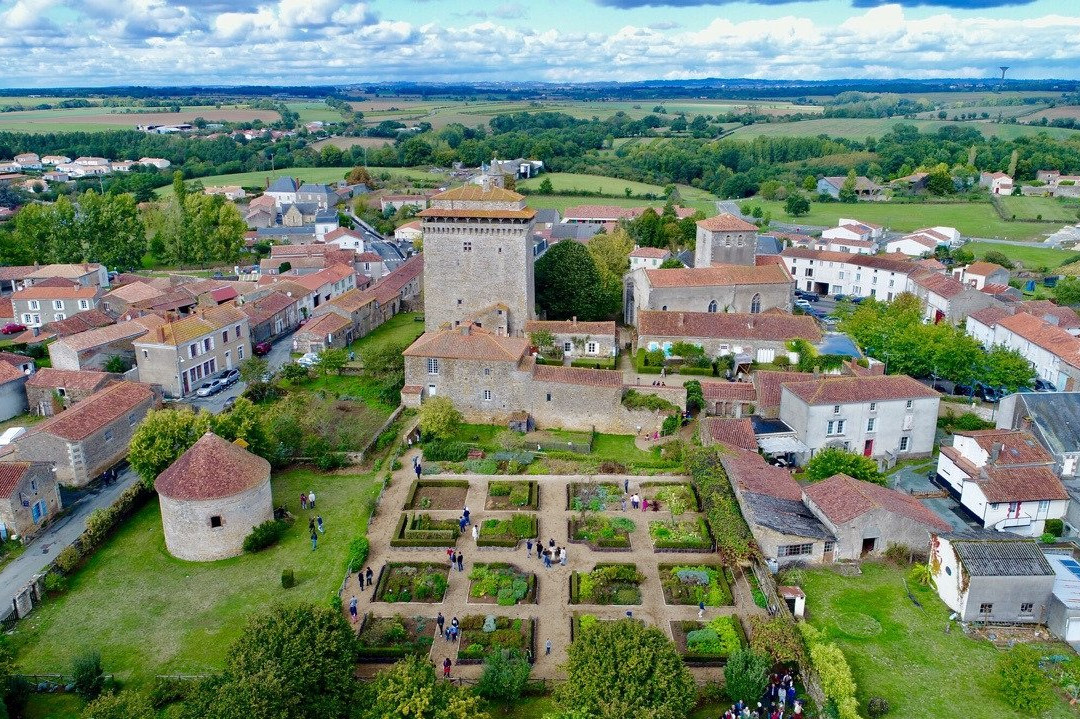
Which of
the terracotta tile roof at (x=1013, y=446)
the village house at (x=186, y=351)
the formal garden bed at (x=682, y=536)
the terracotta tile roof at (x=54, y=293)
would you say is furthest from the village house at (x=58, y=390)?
the terracotta tile roof at (x=1013, y=446)

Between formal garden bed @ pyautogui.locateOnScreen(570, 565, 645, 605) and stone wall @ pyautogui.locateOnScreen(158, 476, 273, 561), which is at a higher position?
stone wall @ pyautogui.locateOnScreen(158, 476, 273, 561)

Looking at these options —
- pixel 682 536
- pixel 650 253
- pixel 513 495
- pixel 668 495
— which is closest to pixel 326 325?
pixel 513 495

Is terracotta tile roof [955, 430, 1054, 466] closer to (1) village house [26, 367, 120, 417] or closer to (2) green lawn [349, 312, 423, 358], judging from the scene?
(2) green lawn [349, 312, 423, 358]

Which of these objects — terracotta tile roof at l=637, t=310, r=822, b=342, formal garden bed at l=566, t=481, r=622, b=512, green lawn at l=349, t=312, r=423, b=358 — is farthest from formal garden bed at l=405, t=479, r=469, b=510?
terracotta tile roof at l=637, t=310, r=822, b=342

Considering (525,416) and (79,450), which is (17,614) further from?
(525,416)

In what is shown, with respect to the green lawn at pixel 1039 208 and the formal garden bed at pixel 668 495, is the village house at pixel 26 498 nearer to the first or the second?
the formal garden bed at pixel 668 495
